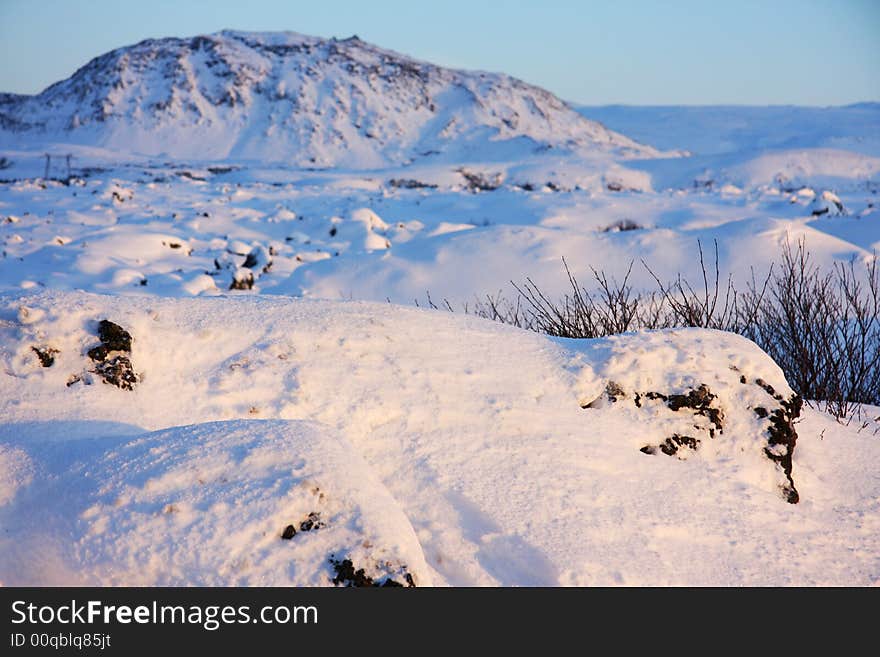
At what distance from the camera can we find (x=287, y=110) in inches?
2088

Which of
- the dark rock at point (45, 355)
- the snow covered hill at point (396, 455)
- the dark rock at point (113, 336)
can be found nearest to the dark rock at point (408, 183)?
the snow covered hill at point (396, 455)

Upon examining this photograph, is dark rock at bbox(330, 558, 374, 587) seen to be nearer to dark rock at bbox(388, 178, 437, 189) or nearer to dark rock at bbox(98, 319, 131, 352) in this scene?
dark rock at bbox(98, 319, 131, 352)

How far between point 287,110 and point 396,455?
2106 inches

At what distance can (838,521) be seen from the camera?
329 cm

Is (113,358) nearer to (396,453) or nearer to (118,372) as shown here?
(118,372)

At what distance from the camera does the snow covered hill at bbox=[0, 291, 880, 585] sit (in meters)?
2.18

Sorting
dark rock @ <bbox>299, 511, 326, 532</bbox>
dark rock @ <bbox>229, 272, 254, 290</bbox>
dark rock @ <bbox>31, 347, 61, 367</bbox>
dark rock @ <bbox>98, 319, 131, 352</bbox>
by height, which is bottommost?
dark rock @ <bbox>229, 272, 254, 290</bbox>

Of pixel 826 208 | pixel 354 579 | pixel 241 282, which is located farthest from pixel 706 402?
pixel 826 208

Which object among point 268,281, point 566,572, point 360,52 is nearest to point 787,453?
point 566,572

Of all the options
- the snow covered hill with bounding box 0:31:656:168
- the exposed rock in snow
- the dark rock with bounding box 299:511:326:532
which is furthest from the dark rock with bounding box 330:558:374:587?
the snow covered hill with bounding box 0:31:656:168
